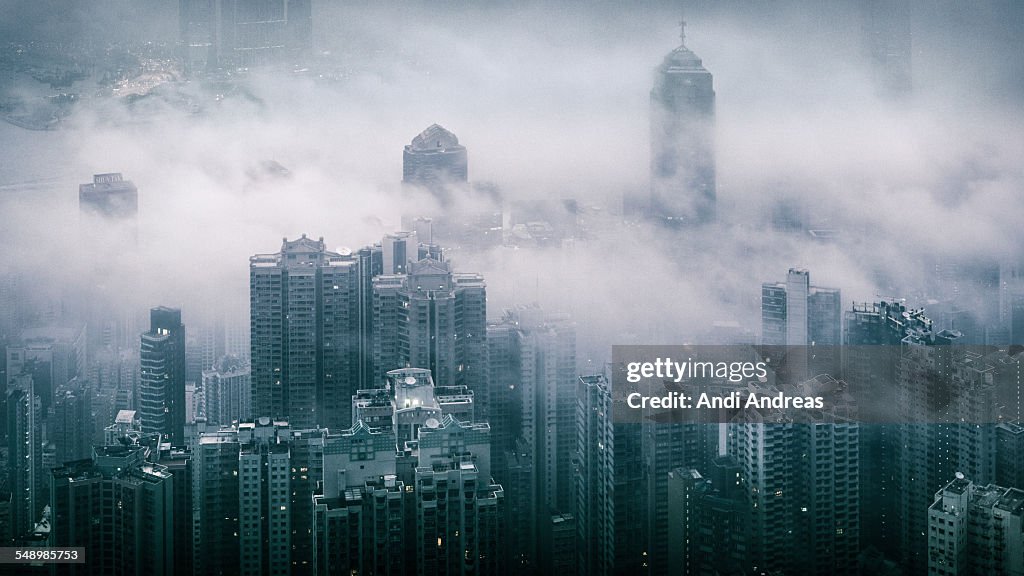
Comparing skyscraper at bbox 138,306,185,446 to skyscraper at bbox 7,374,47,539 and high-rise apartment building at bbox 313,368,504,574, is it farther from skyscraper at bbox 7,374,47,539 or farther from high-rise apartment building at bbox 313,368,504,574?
high-rise apartment building at bbox 313,368,504,574

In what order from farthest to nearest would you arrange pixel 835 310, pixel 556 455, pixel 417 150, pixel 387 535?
pixel 417 150 → pixel 835 310 → pixel 556 455 → pixel 387 535

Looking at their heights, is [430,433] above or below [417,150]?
below

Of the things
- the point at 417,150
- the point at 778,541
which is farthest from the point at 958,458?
the point at 417,150

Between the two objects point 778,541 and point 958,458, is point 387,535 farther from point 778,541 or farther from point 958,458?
point 958,458

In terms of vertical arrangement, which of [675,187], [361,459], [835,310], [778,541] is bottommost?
[778,541]

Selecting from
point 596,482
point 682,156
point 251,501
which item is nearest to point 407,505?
point 251,501

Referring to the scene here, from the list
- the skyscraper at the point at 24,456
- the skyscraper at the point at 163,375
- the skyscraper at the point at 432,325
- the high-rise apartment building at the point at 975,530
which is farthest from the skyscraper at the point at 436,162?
the high-rise apartment building at the point at 975,530

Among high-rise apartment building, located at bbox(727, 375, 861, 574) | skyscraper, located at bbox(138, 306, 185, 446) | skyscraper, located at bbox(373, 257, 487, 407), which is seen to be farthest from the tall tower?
skyscraper, located at bbox(138, 306, 185, 446)

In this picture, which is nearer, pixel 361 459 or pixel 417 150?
pixel 361 459
